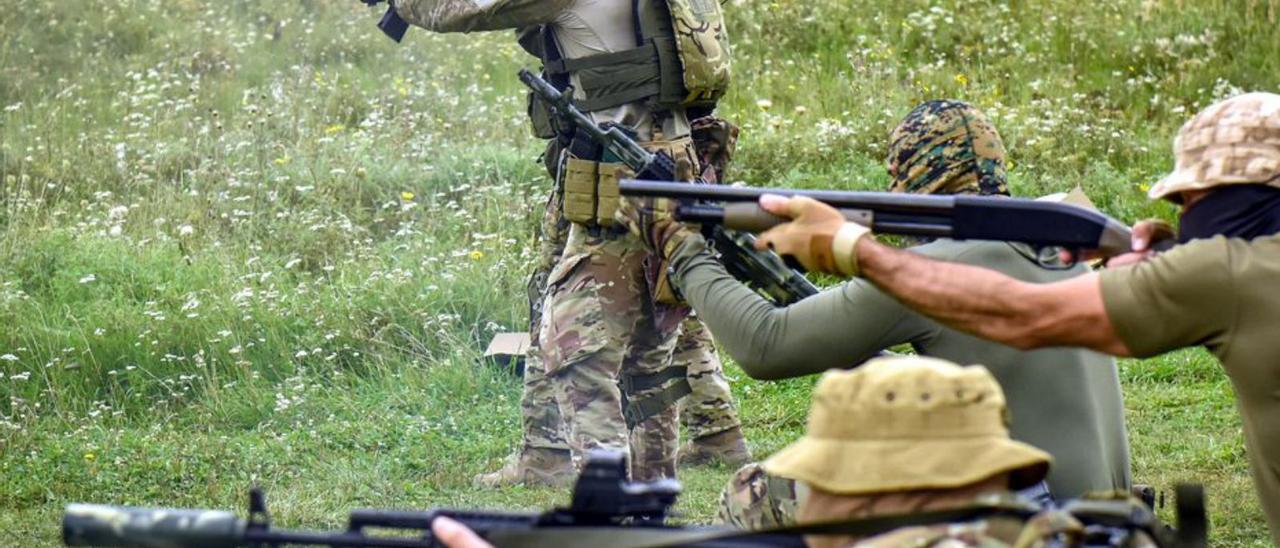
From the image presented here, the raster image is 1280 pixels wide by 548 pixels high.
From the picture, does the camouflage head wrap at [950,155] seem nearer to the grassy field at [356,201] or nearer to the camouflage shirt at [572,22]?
the camouflage shirt at [572,22]

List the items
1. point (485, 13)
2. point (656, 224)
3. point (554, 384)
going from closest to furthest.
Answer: point (656, 224)
point (485, 13)
point (554, 384)

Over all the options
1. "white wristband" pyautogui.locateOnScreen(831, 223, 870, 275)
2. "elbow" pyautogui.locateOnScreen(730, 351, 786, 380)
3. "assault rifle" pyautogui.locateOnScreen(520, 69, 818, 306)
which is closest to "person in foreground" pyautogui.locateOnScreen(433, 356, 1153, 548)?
"white wristband" pyautogui.locateOnScreen(831, 223, 870, 275)

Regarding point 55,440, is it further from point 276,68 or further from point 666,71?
point 276,68

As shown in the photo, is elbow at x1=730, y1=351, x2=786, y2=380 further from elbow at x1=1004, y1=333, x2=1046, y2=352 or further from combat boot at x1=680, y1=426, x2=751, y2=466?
combat boot at x1=680, y1=426, x2=751, y2=466

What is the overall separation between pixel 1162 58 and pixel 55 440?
7.45m

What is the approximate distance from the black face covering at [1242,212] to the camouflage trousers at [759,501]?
3.77 feet

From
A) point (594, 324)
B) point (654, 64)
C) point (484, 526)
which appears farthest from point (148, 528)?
point (654, 64)

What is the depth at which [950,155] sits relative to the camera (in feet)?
14.8

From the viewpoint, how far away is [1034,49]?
39.7 feet

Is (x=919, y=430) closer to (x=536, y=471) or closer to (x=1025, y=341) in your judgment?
(x=1025, y=341)

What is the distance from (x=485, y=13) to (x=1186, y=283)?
308 cm

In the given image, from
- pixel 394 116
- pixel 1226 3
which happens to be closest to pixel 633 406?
pixel 394 116

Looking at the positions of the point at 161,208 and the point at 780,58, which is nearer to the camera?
the point at 161,208

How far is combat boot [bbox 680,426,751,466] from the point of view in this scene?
282 inches
